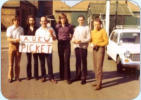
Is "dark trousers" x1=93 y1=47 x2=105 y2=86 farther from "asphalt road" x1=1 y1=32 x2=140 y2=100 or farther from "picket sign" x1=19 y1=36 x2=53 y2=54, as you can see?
"picket sign" x1=19 y1=36 x2=53 y2=54

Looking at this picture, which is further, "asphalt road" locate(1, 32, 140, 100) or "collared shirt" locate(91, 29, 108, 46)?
"collared shirt" locate(91, 29, 108, 46)

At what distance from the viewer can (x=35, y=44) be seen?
7.15 meters

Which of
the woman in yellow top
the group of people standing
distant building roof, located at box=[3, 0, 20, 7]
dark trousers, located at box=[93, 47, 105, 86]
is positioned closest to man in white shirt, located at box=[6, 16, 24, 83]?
the group of people standing

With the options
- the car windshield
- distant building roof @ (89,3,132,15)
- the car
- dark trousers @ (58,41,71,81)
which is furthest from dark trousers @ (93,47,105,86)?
distant building roof @ (89,3,132,15)

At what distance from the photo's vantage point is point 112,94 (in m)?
6.22

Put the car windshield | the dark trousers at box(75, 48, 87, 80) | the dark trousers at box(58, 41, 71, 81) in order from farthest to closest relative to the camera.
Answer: the car windshield → the dark trousers at box(58, 41, 71, 81) → the dark trousers at box(75, 48, 87, 80)

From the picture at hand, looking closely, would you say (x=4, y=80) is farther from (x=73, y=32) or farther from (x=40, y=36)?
(x=73, y=32)

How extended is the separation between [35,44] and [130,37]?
13.4 feet

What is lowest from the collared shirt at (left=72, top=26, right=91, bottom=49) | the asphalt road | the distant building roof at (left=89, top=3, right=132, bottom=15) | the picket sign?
the asphalt road

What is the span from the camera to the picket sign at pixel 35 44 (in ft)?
23.0

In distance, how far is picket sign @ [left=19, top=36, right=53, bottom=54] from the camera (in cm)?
702

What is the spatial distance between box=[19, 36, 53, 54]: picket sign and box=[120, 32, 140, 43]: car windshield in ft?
11.5

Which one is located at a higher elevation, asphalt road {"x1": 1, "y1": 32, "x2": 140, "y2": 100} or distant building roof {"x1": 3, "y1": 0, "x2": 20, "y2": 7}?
distant building roof {"x1": 3, "y1": 0, "x2": 20, "y2": 7}

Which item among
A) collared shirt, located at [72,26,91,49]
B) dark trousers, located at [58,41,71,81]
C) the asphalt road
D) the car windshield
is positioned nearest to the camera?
the asphalt road
